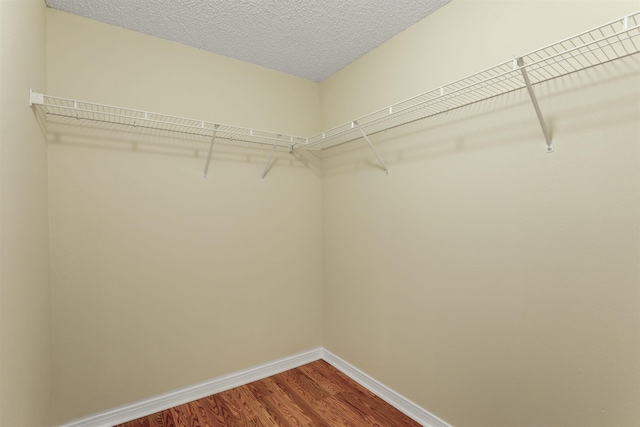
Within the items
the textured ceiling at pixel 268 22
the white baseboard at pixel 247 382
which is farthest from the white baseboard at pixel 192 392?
the textured ceiling at pixel 268 22

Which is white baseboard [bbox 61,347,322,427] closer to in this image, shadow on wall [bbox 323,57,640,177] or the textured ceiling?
shadow on wall [bbox 323,57,640,177]

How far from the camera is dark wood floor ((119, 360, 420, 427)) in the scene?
177cm

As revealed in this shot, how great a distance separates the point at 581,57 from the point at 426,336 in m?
1.47

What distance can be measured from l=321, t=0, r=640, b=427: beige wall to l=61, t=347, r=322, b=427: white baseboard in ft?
1.94

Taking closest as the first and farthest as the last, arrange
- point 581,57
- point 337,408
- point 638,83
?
point 638,83, point 581,57, point 337,408

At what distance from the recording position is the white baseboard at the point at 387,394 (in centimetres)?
172

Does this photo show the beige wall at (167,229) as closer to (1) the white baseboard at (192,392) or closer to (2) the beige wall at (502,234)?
(1) the white baseboard at (192,392)

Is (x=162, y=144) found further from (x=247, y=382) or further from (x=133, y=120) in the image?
(x=247, y=382)

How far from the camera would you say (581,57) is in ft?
3.70

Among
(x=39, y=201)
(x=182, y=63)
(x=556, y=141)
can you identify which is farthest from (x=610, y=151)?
(x=39, y=201)

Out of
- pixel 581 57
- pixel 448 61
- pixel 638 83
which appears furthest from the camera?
pixel 448 61

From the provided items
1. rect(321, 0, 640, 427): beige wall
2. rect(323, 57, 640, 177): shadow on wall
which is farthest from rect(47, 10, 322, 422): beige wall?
rect(323, 57, 640, 177): shadow on wall

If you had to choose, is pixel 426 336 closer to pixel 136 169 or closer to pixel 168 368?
pixel 168 368

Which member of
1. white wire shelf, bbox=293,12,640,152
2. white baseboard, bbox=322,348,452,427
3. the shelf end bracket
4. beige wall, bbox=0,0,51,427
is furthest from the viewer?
white baseboard, bbox=322,348,452,427
